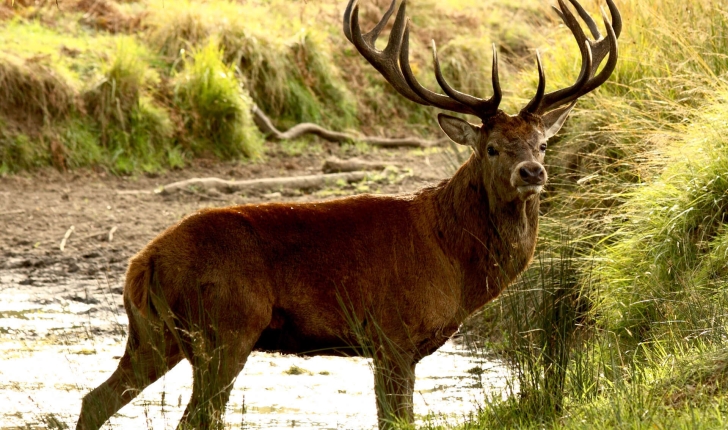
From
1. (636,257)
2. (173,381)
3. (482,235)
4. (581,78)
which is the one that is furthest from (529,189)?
(173,381)

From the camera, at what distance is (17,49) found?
43.9ft

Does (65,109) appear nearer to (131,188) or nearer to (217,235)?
(131,188)

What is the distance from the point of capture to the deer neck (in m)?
6.08

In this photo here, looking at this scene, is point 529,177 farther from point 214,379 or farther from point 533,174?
point 214,379

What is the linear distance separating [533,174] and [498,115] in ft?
1.95

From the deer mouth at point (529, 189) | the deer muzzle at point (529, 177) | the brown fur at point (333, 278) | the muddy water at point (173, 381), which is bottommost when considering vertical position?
the muddy water at point (173, 381)

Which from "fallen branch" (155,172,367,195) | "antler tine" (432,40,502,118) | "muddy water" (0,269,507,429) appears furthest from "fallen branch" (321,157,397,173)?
"antler tine" (432,40,502,118)

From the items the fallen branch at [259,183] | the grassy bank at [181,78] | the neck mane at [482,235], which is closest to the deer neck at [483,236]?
the neck mane at [482,235]

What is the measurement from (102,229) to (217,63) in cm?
420

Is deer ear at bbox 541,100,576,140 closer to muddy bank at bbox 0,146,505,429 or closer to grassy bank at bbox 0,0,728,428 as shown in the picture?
grassy bank at bbox 0,0,728,428

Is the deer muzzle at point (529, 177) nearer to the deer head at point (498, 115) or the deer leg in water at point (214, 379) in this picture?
the deer head at point (498, 115)

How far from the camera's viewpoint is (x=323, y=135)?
16.0 metres

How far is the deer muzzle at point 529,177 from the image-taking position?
18.9ft

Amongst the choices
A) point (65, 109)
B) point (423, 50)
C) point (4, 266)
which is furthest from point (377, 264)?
A: point (423, 50)
